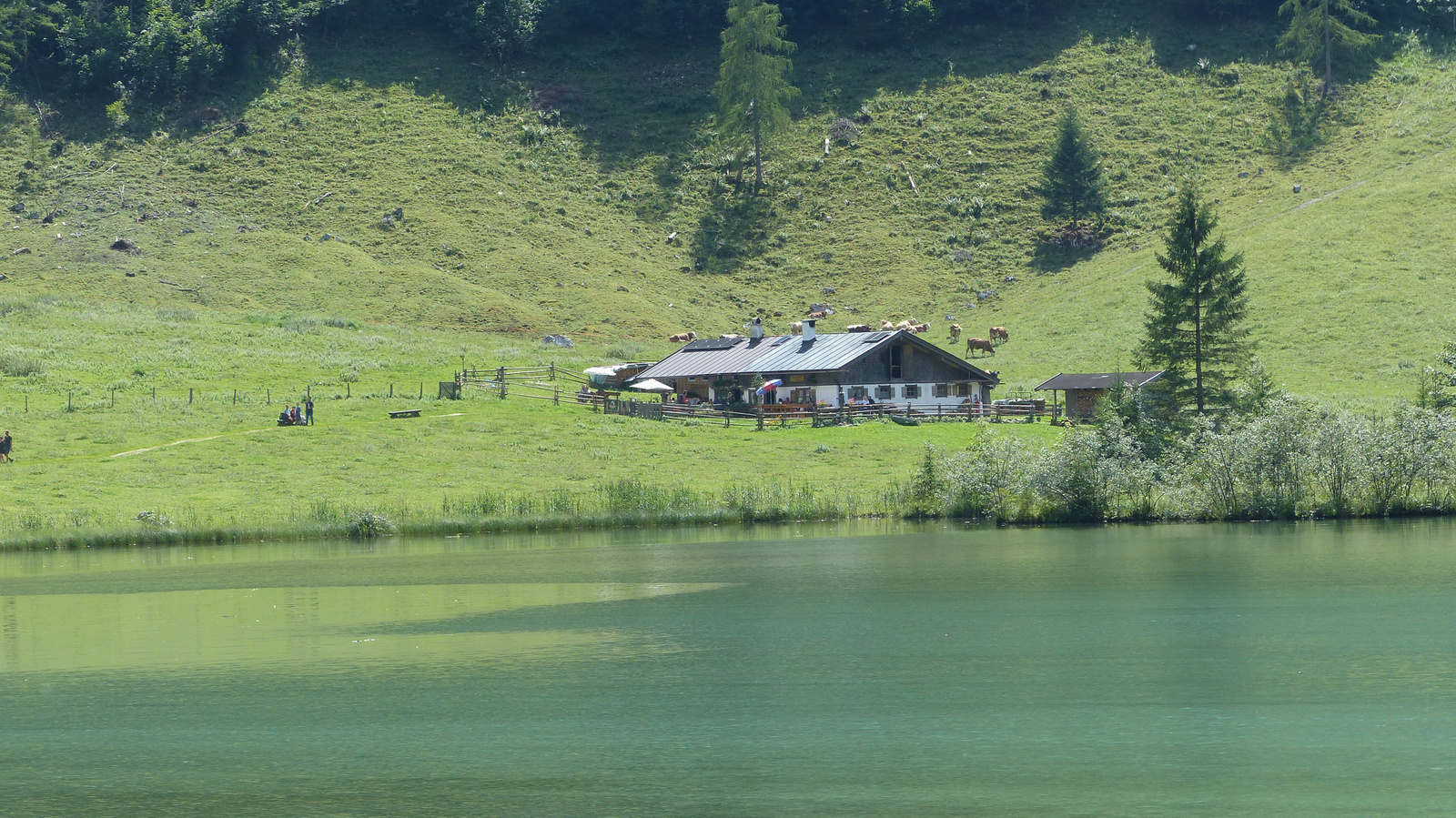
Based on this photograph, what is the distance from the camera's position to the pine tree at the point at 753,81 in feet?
437

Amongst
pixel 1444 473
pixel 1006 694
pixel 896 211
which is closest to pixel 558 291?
pixel 896 211

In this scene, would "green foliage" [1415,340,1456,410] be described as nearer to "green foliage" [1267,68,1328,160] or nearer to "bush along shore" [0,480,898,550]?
"bush along shore" [0,480,898,550]

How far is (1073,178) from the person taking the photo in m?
122

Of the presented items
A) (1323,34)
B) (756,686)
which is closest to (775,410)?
(756,686)

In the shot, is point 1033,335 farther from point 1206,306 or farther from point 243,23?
point 243,23

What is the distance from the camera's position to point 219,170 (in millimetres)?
127938

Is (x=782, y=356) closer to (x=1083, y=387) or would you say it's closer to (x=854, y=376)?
(x=854, y=376)

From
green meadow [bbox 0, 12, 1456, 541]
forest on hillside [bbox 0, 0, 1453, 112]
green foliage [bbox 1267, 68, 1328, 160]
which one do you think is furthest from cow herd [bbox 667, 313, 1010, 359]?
forest on hillside [bbox 0, 0, 1453, 112]

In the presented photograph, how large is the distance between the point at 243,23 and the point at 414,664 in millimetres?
126282

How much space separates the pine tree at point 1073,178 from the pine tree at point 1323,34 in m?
26.2

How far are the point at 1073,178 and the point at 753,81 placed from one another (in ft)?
100

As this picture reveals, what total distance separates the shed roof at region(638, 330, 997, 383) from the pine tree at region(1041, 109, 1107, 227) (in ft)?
135

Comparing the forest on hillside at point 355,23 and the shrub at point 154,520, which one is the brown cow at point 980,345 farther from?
the forest on hillside at point 355,23

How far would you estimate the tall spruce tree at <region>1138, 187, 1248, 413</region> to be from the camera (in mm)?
63812
